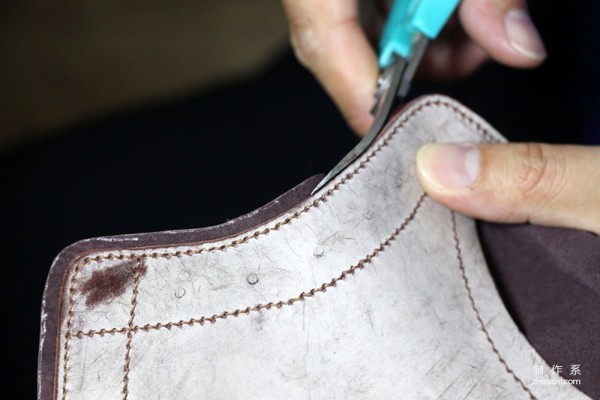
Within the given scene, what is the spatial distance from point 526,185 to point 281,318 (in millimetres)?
305

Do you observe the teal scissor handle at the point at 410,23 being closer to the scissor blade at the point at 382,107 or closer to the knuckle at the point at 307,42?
the scissor blade at the point at 382,107

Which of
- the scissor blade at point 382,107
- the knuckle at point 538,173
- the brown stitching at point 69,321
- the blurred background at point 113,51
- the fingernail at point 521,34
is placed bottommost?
the blurred background at point 113,51

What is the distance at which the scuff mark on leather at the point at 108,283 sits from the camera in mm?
466

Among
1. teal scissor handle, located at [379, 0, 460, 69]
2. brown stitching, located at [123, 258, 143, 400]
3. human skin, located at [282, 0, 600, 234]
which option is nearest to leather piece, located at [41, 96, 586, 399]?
brown stitching, located at [123, 258, 143, 400]

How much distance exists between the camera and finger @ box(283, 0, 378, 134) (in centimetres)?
81

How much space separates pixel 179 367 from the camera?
45 cm

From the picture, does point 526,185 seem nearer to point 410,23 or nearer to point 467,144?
point 467,144

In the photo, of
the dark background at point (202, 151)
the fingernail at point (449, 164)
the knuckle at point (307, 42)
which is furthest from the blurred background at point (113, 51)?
the fingernail at point (449, 164)

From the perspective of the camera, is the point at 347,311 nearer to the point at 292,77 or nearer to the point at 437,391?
the point at 437,391

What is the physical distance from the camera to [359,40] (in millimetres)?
825

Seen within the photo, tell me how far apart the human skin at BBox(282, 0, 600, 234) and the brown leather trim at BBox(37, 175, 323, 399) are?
0.54ft

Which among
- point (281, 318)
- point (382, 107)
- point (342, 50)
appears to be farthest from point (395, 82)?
point (281, 318)

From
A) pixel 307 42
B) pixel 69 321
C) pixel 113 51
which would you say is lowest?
pixel 113 51

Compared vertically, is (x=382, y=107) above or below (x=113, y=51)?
above
